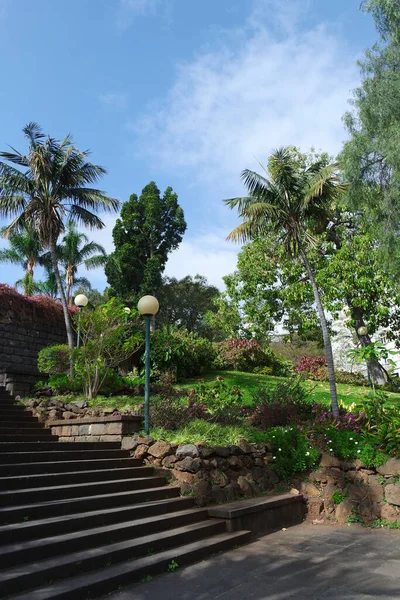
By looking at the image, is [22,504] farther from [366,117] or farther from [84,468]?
[366,117]

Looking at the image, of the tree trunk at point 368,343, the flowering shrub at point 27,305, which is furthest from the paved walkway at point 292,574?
the flowering shrub at point 27,305

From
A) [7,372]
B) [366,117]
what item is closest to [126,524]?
[7,372]

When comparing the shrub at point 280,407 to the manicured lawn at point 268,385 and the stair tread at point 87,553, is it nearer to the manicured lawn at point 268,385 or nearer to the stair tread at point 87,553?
the manicured lawn at point 268,385

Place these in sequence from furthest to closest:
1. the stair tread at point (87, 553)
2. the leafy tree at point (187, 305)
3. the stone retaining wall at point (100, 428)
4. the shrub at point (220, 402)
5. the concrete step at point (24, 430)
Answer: the leafy tree at point (187, 305)
the shrub at point (220, 402)
the concrete step at point (24, 430)
the stone retaining wall at point (100, 428)
the stair tread at point (87, 553)

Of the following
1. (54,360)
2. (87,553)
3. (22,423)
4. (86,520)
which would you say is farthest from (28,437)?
(54,360)

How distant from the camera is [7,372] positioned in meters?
11.0

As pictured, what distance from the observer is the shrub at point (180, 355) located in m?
13.5

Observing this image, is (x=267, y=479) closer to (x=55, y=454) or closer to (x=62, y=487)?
(x=55, y=454)

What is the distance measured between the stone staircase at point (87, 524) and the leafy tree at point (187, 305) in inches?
961

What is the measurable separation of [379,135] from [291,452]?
7.44m

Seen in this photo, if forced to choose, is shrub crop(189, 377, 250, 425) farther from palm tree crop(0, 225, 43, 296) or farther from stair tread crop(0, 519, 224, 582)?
palm tree crop(0, 225, 43, 296)

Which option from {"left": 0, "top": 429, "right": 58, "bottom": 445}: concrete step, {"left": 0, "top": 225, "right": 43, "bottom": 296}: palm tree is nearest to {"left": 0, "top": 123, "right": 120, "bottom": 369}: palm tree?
{"left": 0, "top": 429, "right": 58, "bottom": 445}: concrete step

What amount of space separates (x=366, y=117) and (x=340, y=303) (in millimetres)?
7243

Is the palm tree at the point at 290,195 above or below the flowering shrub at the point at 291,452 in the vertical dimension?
above
